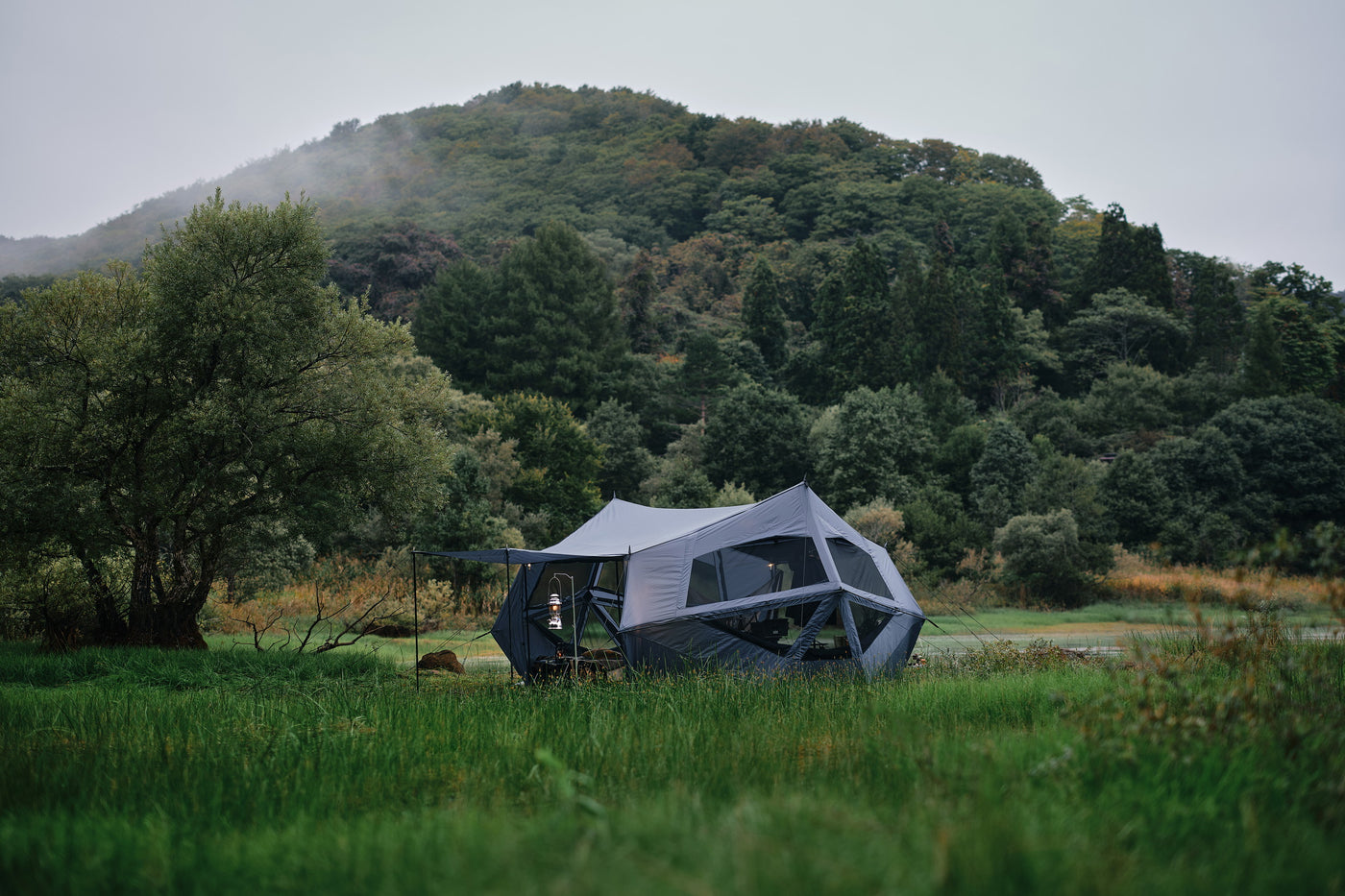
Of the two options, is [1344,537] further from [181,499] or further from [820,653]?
[181,499]

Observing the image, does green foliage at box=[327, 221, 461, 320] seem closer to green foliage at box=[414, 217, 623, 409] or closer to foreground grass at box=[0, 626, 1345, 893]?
green foliage at box=[414, 217, 623, 409]

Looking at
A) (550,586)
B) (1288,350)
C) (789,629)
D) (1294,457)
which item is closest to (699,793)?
(789,629)

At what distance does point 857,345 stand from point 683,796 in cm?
4396

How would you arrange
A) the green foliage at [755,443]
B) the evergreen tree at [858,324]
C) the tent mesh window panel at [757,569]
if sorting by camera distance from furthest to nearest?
1. the evergreen tree at [858,324]
2. the green foliage at [755,443]
3. the tent mesh window panel at [757,569]

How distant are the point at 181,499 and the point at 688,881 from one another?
43.8 feet

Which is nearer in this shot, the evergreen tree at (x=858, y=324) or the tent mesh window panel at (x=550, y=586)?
the tent mesh window panel at (x=550, y=586)

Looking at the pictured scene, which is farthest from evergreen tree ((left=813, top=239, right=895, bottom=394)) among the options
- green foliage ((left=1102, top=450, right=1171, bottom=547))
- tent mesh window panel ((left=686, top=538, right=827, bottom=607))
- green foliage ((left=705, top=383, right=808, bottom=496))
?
tent mesh window panel ((left=686, top=538, right=827, bottom=607))

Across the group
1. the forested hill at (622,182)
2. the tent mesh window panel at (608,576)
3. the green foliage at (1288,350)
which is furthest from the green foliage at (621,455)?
the green foliage at (1288,350)

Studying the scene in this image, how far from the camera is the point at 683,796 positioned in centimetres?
351

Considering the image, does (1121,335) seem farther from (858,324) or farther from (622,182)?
(622,182)

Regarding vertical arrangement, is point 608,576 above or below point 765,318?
below

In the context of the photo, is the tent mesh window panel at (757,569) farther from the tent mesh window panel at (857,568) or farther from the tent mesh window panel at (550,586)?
the tent mesh window panel at (550,586)

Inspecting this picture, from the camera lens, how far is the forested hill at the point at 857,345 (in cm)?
3291

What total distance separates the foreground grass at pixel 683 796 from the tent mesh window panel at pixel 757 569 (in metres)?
4.80
